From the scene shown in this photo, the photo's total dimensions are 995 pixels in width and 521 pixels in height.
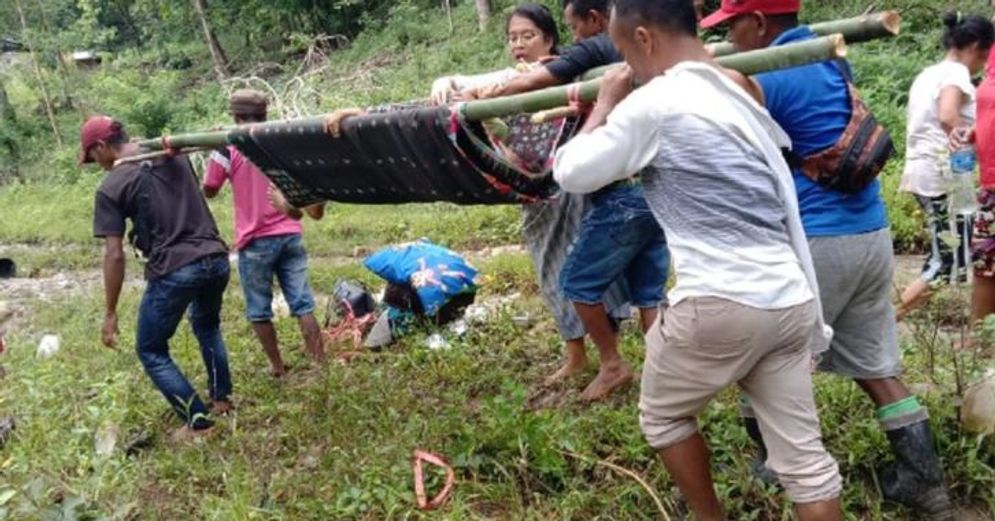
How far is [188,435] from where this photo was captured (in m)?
4.46

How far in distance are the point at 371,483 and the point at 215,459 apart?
1033mm

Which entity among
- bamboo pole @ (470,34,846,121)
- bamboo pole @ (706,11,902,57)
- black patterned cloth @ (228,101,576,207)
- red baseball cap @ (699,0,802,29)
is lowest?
black patterned cloth @ (228,101,576,207)

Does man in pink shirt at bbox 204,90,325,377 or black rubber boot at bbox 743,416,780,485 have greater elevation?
man in pink shirt at bbox 204,90,325,377

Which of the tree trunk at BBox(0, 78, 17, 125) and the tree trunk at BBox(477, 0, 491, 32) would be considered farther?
the tree trunk at BBox(0, 78, 17, 125)

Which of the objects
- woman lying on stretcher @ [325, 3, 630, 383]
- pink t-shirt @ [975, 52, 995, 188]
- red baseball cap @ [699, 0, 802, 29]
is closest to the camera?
red baseball cap @ [699, 0, 802, 29]

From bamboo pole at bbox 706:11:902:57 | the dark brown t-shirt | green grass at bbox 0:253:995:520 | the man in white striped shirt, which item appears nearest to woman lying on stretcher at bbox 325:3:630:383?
green grass at bbox 0:253:995:520

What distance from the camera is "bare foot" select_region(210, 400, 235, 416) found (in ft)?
15.5

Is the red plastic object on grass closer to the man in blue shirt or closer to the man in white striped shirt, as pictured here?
the man in white striped shirt

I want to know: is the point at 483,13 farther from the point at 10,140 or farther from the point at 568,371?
the point at 568,371

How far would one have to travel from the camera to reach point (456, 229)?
9.12 metres

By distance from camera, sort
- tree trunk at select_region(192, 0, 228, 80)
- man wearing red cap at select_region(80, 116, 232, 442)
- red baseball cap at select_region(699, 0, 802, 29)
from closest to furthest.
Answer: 1. red baseball cap at select_region(699, 0, 802, 29)
2. man wearing red cap at select_region(80, 116, 232, 442)
3. tree trunk at select_region(192, 0, 228, 80)

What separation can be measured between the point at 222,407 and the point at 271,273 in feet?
2.52

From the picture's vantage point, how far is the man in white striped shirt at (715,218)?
213 cm

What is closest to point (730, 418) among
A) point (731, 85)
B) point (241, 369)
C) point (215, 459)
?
point (731, 85)
